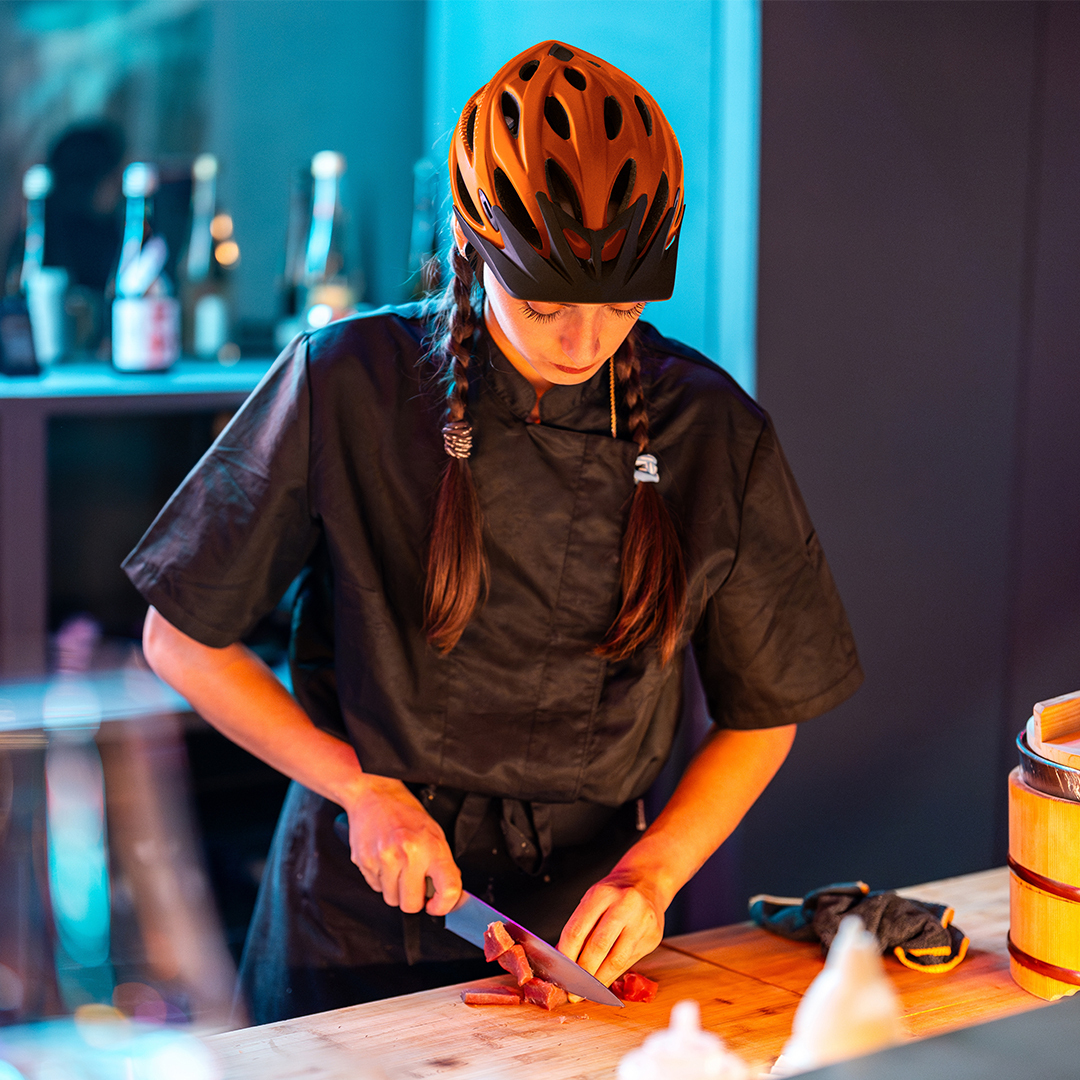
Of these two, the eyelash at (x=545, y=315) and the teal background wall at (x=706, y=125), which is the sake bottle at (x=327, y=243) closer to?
the teal background wall at (x=706, y=125)

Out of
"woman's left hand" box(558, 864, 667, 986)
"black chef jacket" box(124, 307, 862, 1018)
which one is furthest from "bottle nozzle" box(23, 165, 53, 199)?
"woman's left hand" box(558, 864, 667, 986)

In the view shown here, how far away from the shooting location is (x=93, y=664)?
1.87 metres

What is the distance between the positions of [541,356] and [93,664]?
1133 millimetres

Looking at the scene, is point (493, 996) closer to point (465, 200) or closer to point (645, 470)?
point (645, 470)

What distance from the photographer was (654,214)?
3.28 ft

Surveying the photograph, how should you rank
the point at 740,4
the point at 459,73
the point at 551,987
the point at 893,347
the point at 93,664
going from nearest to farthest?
the point at 551,987 < the point at 740,4 < the point at 893,347 < the point at 93,664 < the point at 459,73

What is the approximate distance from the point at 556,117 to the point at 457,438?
27cm

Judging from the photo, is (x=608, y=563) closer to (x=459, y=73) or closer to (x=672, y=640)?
(x=672, y=640)

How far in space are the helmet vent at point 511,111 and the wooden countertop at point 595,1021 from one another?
0.66m

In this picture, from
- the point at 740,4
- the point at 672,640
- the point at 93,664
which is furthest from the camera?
the point at 93,664

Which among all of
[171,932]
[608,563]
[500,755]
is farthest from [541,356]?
[171,932]

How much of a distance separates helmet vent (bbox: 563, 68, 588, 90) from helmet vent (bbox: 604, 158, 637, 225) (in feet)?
0.27

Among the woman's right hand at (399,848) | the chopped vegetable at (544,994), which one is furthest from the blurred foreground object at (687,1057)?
the woman's right hand at (399,848)

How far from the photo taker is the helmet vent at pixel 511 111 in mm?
1005
